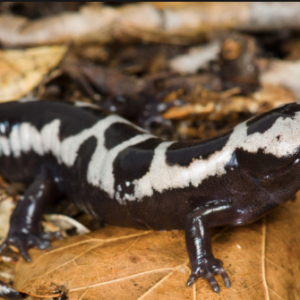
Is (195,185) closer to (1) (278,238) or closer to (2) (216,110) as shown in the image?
(1) (278,238)

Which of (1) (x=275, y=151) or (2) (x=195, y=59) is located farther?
(2) (x=195, y=59)

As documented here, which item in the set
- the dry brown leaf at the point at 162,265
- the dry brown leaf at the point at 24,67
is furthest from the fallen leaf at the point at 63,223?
the dry brown leaf at the point at 24,67

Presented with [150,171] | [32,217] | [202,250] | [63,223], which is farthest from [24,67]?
[202,250]

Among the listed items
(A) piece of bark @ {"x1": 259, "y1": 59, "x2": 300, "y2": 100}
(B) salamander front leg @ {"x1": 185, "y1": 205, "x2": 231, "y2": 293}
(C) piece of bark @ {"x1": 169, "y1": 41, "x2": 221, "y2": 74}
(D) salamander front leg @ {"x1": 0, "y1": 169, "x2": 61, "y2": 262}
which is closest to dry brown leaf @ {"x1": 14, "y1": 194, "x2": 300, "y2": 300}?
(B) salamander front leg @ {"x1": 185, "y1": 205, "x2": 231, "y2": 293}

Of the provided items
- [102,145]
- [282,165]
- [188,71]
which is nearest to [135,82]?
[188,71]

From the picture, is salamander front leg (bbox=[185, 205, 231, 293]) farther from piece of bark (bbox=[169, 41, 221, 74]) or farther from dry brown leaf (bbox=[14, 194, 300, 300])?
piece of bark (bbox=[169, 41, 221, 74])

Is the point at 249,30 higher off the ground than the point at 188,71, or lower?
higher

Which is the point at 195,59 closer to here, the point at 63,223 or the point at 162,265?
the point at 63,223
